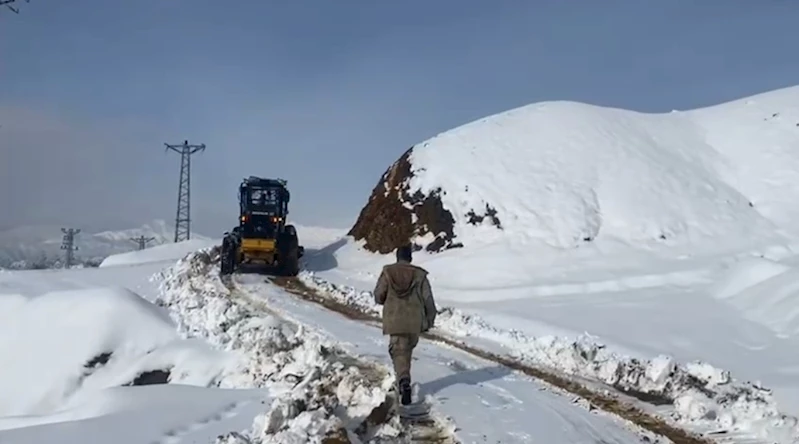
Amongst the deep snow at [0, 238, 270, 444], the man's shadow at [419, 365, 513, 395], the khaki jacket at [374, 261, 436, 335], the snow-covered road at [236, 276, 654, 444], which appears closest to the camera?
the deep snow at [0, 238, 270, 444]

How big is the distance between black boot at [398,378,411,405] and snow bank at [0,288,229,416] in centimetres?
430

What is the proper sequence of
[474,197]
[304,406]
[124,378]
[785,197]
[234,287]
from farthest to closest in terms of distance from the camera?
[474,197]
[785,197]
[234,287]
[124,378]
[304,406]

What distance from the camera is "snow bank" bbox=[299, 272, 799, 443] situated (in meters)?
7.95

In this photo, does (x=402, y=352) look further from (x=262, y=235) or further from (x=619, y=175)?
(x=619, y=175)

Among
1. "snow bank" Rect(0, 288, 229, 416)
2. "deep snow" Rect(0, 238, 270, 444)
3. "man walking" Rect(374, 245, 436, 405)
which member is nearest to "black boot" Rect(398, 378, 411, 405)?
"man walking" Rect(374, 245, 436, 405)

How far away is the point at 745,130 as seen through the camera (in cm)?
3212

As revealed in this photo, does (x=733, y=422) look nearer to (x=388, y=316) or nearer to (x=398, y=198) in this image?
(x=388, y=316)

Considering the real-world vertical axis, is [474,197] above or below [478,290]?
above

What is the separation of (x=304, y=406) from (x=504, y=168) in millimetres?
24000

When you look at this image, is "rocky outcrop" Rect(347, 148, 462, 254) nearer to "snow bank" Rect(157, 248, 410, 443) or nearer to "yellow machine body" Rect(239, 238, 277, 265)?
"yellow machine body" Rect(239, 238, 277, 265)

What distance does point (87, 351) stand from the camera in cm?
1347

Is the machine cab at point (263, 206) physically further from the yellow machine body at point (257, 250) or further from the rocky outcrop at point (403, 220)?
the rocky outcrop at point (403, 220)

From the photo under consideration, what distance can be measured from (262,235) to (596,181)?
1308cm

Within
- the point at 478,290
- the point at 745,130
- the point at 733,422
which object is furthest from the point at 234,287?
the point at 745,130
